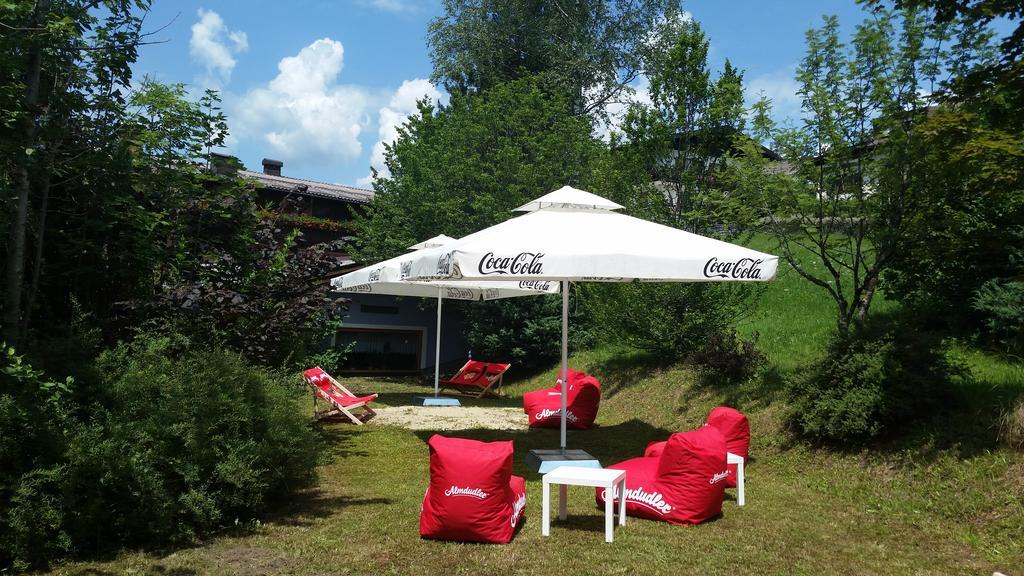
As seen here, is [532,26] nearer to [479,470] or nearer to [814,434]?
[814,434]

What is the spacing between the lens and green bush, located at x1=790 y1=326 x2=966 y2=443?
6.85 m

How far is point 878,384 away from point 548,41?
23.5 meters

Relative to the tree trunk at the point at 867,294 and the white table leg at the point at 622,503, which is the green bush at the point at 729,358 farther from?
the white table leg at the point at 622,503

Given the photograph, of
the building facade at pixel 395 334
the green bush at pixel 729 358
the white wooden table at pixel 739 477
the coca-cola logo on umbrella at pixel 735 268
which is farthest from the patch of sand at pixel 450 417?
the building facade at pixel 395 334

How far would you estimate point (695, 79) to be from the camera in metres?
11.7

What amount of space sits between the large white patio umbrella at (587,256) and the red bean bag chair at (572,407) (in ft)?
12.1

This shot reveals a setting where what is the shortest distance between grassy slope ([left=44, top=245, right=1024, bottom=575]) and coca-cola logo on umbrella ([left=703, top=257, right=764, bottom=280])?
201cm

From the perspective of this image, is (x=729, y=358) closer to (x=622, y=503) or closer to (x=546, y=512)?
(x=622, y=503)

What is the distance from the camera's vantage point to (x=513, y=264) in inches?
250

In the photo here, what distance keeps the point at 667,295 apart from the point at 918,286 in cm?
381

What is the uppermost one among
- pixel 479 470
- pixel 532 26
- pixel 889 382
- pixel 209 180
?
pixel 532 26

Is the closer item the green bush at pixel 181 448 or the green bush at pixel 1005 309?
the green bush at pixel 181 448

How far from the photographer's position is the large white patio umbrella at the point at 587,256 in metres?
6.33

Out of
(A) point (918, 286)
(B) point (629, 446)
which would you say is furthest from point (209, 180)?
(A) point (918, 286)
